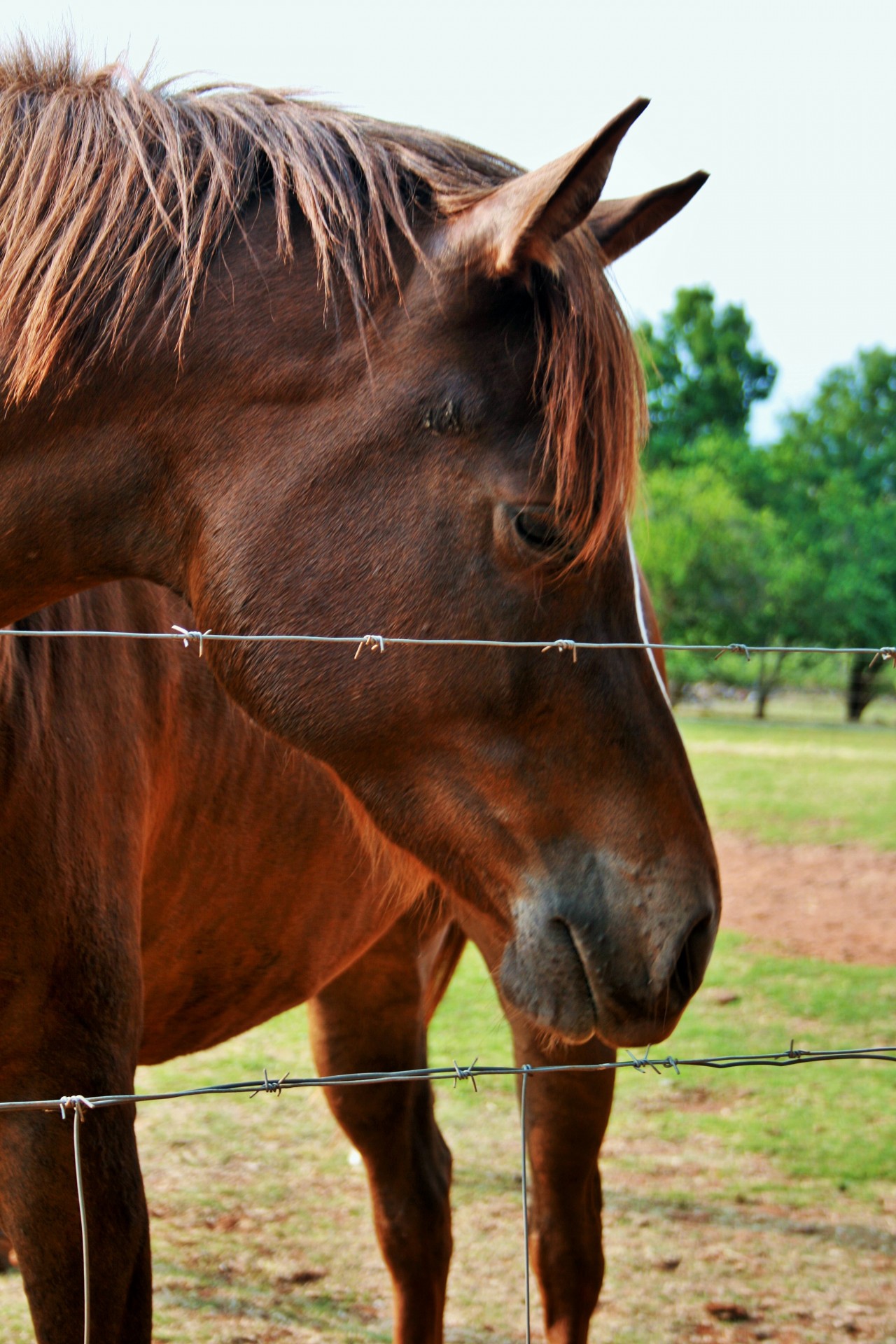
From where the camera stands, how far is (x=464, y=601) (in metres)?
1.39

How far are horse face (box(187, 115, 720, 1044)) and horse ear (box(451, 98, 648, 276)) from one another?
11 millimetres

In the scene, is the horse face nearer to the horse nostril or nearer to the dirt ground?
the horse nostril

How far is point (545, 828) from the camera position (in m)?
1.42

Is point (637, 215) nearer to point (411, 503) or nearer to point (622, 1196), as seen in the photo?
point (411, 503)

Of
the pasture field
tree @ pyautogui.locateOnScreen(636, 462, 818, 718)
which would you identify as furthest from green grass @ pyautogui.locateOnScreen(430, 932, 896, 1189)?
tree @ pyautogui.locateOnScreen(636, 462, 818, 718)

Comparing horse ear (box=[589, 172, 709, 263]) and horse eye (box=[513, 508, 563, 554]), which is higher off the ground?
horse ear (box=[589, 172, 709, 263])

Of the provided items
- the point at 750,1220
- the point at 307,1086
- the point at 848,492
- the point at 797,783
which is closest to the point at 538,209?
the point at 307,1086

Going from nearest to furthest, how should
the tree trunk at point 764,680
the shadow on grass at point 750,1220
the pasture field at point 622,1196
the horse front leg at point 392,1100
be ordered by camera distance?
the horse front leg at point 392,1100 → the pasture field at point 622,1196 → the shadow on grass at point 750,1220 → the tree trunk at point 764,680

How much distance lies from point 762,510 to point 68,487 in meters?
38.7

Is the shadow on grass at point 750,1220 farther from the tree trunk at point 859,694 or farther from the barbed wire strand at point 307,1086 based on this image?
the tree trunk at point 859,694

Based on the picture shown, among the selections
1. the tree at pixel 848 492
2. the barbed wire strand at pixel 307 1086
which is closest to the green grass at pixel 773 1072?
the barbed wire strand at pixel 307 1086

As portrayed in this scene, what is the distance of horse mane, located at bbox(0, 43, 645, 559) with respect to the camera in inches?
54.0

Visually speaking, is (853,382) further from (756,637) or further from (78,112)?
(78,112)

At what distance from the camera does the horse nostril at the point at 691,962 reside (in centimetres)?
143
